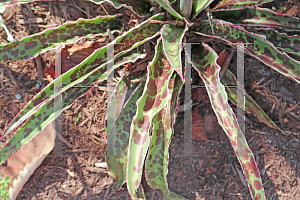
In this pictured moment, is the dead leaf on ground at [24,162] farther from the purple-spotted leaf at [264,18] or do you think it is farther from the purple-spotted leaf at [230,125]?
the purple-spotted leaf at [264,18]

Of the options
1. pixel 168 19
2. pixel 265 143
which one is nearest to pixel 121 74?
pixel 168 19

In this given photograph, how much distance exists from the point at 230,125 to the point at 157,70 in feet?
1.24

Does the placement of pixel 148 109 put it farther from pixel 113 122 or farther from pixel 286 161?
pixel 286 161

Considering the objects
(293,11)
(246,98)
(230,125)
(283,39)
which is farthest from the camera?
(293,11)

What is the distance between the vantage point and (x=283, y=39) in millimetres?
1171

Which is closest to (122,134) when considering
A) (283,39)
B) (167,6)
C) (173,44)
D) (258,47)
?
(173,44)

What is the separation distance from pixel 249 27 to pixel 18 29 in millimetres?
1280

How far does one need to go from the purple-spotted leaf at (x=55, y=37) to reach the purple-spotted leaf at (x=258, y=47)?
0.51 meters

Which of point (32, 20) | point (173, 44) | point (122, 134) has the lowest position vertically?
point (122, 134)

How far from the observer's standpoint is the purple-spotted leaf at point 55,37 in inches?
42.4

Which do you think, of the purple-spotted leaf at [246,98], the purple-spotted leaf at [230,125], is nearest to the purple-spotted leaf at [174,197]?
the purple-spotted leaf at [230,125]

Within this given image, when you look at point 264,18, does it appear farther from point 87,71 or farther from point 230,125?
point 87,71

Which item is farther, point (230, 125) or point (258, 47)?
point (258, 47)

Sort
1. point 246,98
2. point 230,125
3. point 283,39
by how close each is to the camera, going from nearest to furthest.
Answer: point 230,125
point 283,39
point 246,98
